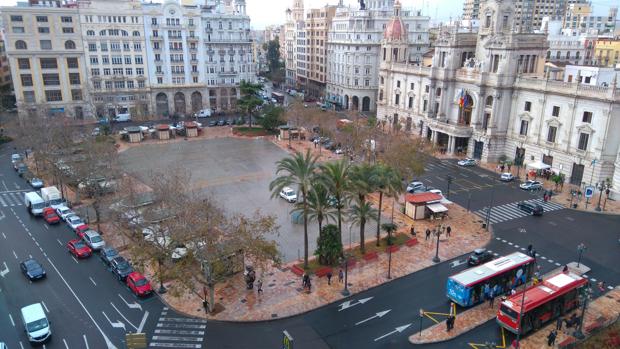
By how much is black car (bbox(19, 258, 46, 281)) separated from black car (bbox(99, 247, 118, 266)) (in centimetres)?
554

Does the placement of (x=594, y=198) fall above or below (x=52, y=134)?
below

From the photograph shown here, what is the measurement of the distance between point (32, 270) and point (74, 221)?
1209cm

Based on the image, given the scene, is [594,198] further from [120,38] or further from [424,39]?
[120,38]

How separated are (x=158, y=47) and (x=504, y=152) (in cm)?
8777

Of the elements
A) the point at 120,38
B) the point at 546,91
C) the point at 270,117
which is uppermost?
the point at 120,38

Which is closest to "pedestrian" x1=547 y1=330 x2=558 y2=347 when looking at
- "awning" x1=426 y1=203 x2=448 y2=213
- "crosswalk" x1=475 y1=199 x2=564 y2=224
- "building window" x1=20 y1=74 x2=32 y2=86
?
"awning" x1=426 y1=203 x2=448 y2=213

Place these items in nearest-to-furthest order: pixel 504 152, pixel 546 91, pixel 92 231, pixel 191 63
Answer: pixel 92 231 < pixel 546 91 < pixel 504 152 < pixel 191 63

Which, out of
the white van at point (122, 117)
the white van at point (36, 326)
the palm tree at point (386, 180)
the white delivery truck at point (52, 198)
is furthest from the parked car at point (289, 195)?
the white van at point (122, 117)

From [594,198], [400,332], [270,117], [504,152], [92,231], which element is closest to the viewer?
[400,332]

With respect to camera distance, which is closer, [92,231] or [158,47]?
[92,231]

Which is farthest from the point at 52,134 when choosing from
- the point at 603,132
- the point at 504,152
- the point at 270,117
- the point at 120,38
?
the point at 603,132

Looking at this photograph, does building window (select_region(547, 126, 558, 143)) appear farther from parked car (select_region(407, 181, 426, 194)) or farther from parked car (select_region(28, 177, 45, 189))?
parked car (select_region(28, 177, 45, 189))

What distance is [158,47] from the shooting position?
120500 millimetres

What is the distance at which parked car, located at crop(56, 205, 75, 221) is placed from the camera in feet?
193
